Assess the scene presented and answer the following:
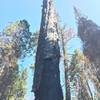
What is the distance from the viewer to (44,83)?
20.2 ft

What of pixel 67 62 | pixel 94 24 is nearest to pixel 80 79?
pixel 67 62

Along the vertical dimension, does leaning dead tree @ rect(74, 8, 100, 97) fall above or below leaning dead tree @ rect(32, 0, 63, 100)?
→ above

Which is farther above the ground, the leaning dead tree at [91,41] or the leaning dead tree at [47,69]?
the leaning dead tree at [91,41]

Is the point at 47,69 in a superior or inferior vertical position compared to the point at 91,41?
→ inferior

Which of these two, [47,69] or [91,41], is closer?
[47,69]

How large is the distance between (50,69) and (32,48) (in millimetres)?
22147

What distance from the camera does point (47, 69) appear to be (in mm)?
6336

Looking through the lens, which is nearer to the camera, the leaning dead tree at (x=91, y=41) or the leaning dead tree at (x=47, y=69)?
the leaning dead tree at (x=47, y=69)

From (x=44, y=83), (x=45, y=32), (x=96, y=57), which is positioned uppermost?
(x=96, y=57)

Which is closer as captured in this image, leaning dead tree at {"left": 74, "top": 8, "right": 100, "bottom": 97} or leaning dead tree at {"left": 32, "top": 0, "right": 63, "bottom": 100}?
leaning dead tree at {"left": 32, "top": 0, "right": 63, "bottom": 100}

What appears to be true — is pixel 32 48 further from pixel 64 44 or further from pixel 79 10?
pixel 79 10

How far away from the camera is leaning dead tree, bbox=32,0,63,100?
6095mm

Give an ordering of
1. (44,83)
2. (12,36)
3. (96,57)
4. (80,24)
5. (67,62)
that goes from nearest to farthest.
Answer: (44,83) → (96,57) → (80,24) → (67,62) → (12,36)

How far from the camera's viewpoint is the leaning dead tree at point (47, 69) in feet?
20.0
